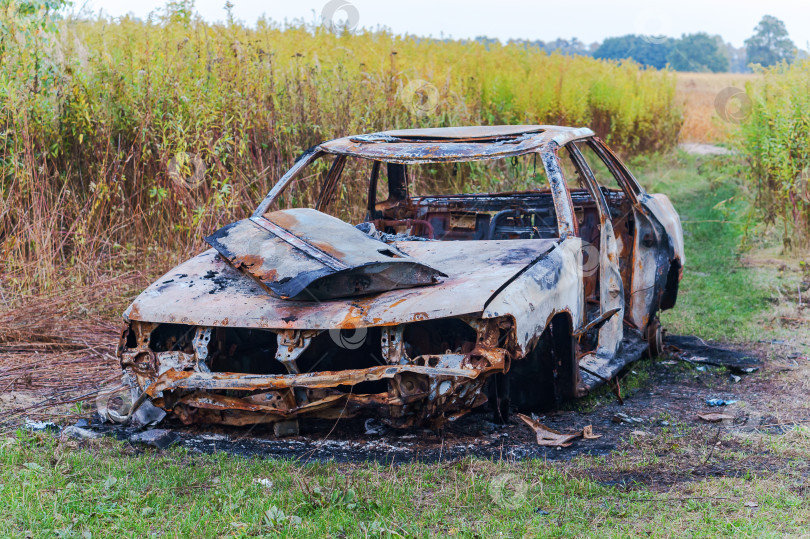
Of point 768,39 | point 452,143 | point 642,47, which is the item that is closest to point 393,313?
point 452,143

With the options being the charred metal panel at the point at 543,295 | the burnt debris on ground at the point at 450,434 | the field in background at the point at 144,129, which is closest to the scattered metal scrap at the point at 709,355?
the burnt debris on ground at the point at 450,434

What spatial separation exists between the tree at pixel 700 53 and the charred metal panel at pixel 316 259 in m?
57.7

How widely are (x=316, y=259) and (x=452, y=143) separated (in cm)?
140

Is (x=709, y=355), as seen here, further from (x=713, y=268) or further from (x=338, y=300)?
(x=713, y=268)

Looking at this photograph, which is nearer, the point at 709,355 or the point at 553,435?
the point at 553,435

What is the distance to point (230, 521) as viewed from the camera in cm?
315

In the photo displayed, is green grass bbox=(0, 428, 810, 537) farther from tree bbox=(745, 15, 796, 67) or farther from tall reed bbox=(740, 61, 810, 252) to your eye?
tree bbox=(745, 15, 796, 67)

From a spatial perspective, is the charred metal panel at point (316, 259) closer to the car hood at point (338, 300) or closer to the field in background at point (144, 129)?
the car hood at point (338, 300)

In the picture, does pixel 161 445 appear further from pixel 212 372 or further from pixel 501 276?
pixel 501 276

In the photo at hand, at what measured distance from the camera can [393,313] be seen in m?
3.69

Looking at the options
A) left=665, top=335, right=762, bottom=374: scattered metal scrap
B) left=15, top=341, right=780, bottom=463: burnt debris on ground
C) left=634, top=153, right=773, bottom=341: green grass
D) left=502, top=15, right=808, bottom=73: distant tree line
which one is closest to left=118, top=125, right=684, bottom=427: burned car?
left=15, top=341, right=780, bottom=463: burnt debris on ground

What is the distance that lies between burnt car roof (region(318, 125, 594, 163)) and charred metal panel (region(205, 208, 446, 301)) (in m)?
0.60

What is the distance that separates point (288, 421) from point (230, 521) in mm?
979

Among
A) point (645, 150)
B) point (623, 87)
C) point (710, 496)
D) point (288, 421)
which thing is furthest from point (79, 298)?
point (645, 150)
